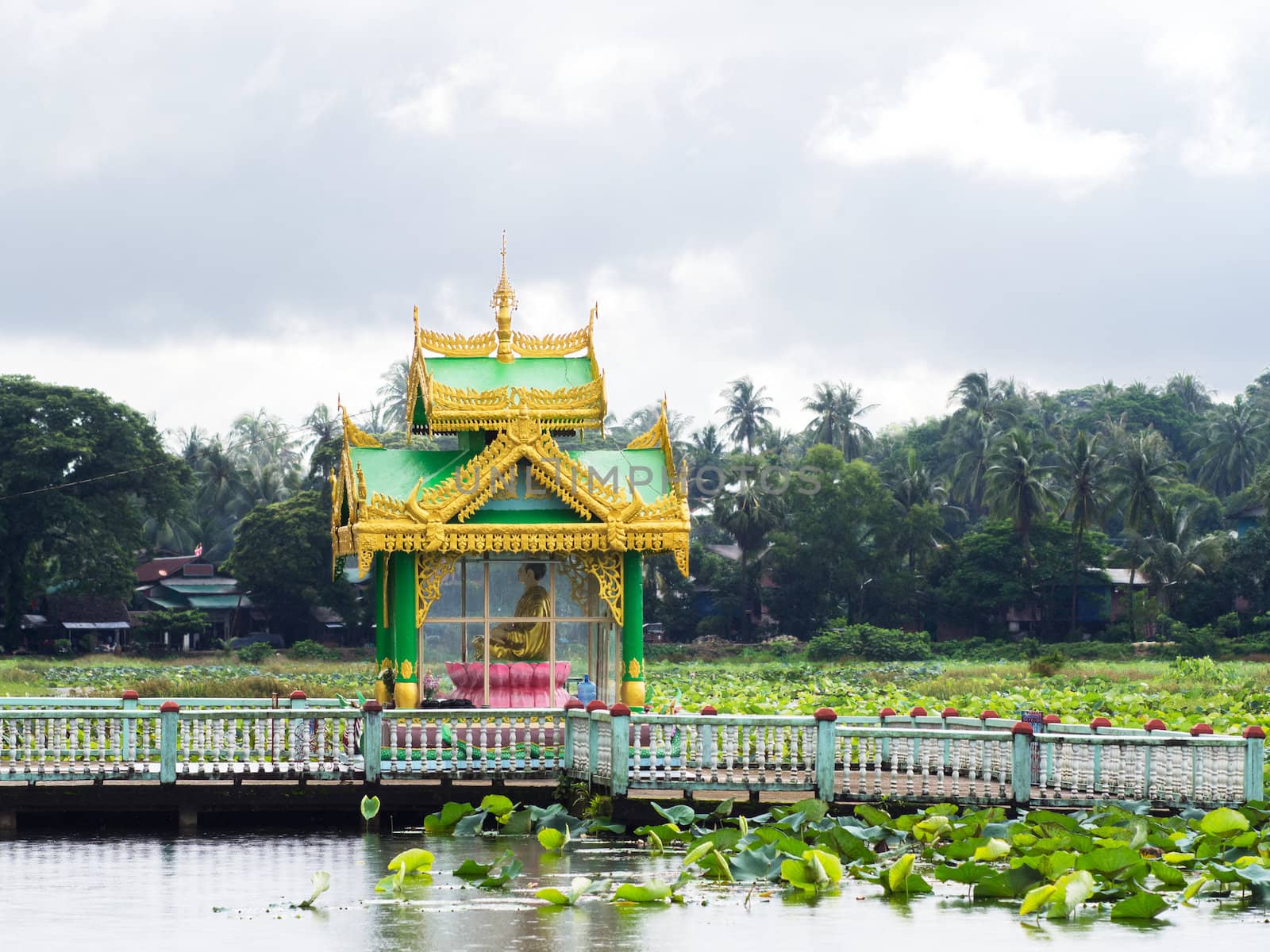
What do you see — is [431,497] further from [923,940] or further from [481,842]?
[923,940]

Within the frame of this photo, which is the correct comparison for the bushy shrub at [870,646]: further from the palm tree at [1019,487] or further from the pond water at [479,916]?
the pond water at [479,916]

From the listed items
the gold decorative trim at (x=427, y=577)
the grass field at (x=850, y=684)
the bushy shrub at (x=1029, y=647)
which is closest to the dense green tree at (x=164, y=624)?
the grass field at (x=850, y=684)

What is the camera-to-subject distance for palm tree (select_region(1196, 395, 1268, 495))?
3438 inches

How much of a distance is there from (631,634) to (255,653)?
49.1 metres

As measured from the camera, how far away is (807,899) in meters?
14.1

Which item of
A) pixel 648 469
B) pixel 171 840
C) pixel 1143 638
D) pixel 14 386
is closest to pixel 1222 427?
pixel 1143 638

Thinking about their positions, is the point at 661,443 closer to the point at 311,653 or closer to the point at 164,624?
the point at 311,653

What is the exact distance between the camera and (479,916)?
13320 mm

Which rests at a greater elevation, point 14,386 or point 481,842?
point 14,386

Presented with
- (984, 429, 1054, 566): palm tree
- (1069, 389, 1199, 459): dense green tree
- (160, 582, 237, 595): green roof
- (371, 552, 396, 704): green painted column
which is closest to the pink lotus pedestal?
(371, 552, 396, 704): green painted column

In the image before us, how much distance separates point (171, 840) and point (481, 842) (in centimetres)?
304

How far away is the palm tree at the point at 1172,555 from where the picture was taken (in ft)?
226

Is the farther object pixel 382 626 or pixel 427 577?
pixel 382 626

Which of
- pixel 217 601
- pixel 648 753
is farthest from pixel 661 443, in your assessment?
pixel 217 601
